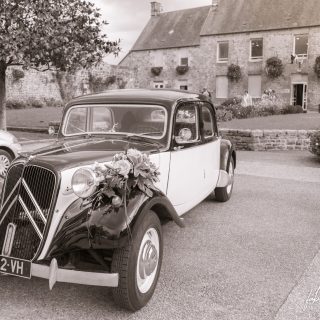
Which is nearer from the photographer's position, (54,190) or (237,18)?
(54,190)

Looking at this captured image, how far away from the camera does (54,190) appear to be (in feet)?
11.0

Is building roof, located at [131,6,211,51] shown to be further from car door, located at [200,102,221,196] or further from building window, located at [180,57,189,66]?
car door, located at [200,102,221,196]

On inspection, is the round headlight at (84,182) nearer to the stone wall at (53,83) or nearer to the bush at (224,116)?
the bush at (224,116)

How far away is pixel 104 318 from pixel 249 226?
281cm

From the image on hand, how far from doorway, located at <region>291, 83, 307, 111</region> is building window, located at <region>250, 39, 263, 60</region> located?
373 cm

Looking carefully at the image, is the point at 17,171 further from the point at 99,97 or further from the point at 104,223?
the point at 99,97

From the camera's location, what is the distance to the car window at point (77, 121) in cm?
495

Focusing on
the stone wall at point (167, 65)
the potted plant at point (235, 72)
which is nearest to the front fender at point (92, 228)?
the potted plant at point (235, 72)

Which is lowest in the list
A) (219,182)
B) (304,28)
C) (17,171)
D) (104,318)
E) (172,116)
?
(104,318)

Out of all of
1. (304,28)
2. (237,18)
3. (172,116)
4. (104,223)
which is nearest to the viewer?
(104,223)

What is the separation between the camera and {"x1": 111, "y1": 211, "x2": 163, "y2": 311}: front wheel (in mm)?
3127

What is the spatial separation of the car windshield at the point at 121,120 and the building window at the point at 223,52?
98.8 ft

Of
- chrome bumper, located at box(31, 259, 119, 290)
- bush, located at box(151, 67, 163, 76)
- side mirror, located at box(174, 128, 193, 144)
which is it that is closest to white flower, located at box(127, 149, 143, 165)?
chrome bumper, located at box(31, 259, 119, 290)

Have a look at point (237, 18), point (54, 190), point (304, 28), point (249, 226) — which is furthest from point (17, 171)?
point (237, 18)
